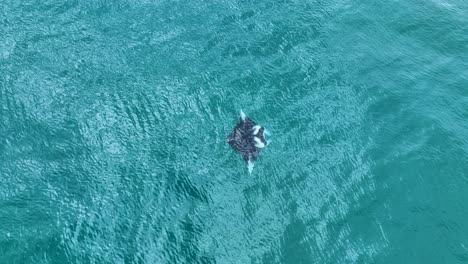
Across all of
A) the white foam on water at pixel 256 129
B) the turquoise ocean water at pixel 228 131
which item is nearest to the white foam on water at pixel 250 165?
the turquoise ocean water at pixel 228 131

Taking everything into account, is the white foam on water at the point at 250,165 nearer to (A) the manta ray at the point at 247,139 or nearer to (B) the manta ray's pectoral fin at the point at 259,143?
(A) the manta ray at the point at 247,139

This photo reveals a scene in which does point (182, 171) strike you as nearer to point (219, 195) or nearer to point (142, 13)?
point (219, 195)

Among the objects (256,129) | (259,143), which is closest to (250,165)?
(259,143)

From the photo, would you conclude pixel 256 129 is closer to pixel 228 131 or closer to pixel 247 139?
pixel 247 139

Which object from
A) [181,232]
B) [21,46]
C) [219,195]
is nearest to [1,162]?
[21,46]

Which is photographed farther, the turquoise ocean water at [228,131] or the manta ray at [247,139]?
the manta ray at [247,139]

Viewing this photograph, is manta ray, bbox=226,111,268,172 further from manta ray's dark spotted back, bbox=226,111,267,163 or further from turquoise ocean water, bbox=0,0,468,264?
turquoise ocean water, bbox=0,0,468,264
